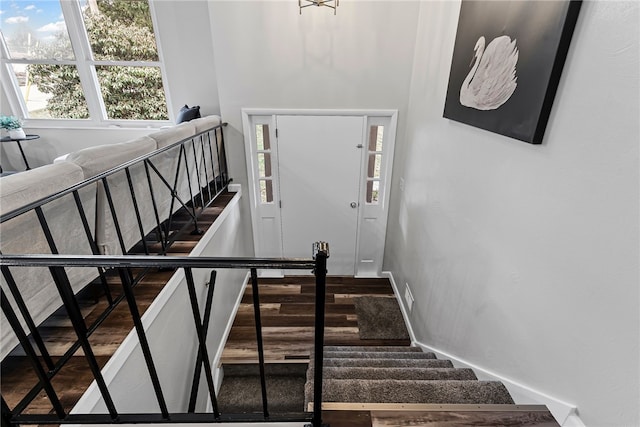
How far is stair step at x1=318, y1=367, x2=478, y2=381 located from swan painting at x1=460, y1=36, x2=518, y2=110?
1.51 metres

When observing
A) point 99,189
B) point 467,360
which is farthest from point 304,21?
point 467,360

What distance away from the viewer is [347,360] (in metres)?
2.08

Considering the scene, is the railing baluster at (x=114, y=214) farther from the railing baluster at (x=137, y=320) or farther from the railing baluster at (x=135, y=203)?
the railing baluster at (x=137, y=320)

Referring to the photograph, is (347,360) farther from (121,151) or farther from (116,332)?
(121,151)

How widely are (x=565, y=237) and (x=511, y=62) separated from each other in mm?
817

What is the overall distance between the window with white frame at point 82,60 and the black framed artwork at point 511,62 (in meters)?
3.80

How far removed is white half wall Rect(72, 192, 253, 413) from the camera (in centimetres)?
137

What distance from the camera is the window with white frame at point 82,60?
3.69 meters

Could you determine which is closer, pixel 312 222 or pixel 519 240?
pixel 519 240

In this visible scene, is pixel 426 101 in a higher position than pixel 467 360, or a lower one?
higher

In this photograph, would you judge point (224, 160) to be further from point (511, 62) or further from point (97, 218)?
point (511, 62)

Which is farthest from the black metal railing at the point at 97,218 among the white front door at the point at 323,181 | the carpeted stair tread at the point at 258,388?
the carpeted stair tread at the point at 258,388

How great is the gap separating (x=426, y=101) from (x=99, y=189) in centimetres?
253

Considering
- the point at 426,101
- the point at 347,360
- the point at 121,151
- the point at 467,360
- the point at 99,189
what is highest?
the point at 426,101
